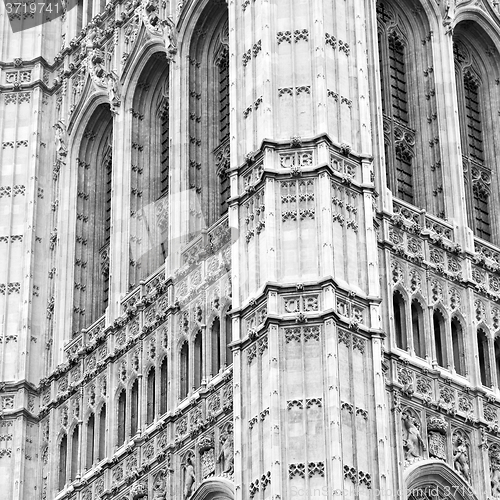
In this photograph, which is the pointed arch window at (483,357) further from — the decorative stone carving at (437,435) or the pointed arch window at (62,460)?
the pointed arch window at (62,460)

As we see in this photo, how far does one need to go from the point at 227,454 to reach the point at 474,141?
13.7 metres

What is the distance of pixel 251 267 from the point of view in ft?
161

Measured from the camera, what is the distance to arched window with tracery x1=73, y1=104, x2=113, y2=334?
196ft

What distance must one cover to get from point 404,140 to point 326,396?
11.7m

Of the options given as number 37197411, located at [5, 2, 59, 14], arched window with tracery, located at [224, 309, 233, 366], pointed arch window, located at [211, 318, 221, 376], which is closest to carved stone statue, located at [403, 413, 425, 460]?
arched window with tracery, located at [224, 309, 233, 366]

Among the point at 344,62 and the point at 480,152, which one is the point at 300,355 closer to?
the point at 344,62

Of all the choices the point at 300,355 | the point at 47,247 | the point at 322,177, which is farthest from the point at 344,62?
the point at 47,247

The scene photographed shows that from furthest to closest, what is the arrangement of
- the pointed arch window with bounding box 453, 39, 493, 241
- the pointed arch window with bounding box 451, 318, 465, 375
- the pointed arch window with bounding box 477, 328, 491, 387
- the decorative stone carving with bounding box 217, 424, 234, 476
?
the pointed arch window with bounding box 453, 39, 493, 241 → the pointed arch window with bounding box 477, 328, 491, 387 → the pointed arch window with bounding box 451, 318, 465, 375 → the decorative stone carving with bounding box 217, 424, 234, 476

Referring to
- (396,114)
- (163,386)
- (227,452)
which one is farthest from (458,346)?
(396,114)

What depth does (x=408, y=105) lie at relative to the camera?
187 ft

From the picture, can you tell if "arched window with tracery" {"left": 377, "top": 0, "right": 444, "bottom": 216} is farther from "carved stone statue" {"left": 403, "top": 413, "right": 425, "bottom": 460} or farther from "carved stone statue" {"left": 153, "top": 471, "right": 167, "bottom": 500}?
"carved stone statue" {"left": 153, "top": 471, "right": 167, "bottom": 500}

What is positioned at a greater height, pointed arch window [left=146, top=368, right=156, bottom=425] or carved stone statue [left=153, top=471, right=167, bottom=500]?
pointed arch window [left=146, top=368, right=156, bottom=425]

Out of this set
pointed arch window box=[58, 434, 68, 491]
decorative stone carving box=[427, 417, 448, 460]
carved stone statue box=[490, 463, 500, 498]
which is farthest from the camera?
pointed arch window box=[58, 434, 68, 491]

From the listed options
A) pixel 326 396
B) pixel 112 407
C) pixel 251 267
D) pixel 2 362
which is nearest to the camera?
pixel 326 396
